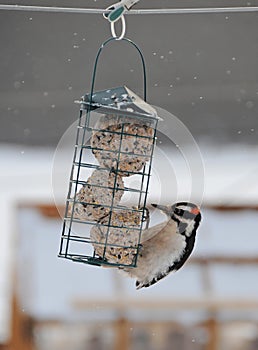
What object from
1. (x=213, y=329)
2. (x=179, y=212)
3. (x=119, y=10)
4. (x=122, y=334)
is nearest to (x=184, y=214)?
(x=179, y=212)

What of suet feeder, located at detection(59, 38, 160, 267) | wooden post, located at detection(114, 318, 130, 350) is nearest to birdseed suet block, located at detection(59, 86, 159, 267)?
suet feeder, located at detection(59, 38, 160, 267)

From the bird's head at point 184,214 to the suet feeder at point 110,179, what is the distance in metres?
0.06

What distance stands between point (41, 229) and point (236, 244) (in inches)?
51.8

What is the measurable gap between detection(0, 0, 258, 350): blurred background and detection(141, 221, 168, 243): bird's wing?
9.57ft

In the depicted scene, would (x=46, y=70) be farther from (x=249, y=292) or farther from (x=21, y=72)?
(x=249, y=292)

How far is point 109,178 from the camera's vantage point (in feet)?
5.94

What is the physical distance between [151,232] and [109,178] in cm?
20

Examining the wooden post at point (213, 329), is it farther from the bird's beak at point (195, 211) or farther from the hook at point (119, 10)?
Answer: the hook at point (119, 10)

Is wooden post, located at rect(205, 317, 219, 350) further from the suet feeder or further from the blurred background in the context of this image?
the suet feeder

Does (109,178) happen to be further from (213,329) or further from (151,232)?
(213,329)

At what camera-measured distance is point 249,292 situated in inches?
231

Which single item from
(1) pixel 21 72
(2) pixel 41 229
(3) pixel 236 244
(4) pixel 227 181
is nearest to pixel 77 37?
(1) pixel 21 72

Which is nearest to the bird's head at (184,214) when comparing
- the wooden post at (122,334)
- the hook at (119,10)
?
the hook at (119,10)

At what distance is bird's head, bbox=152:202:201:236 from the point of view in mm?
1871
